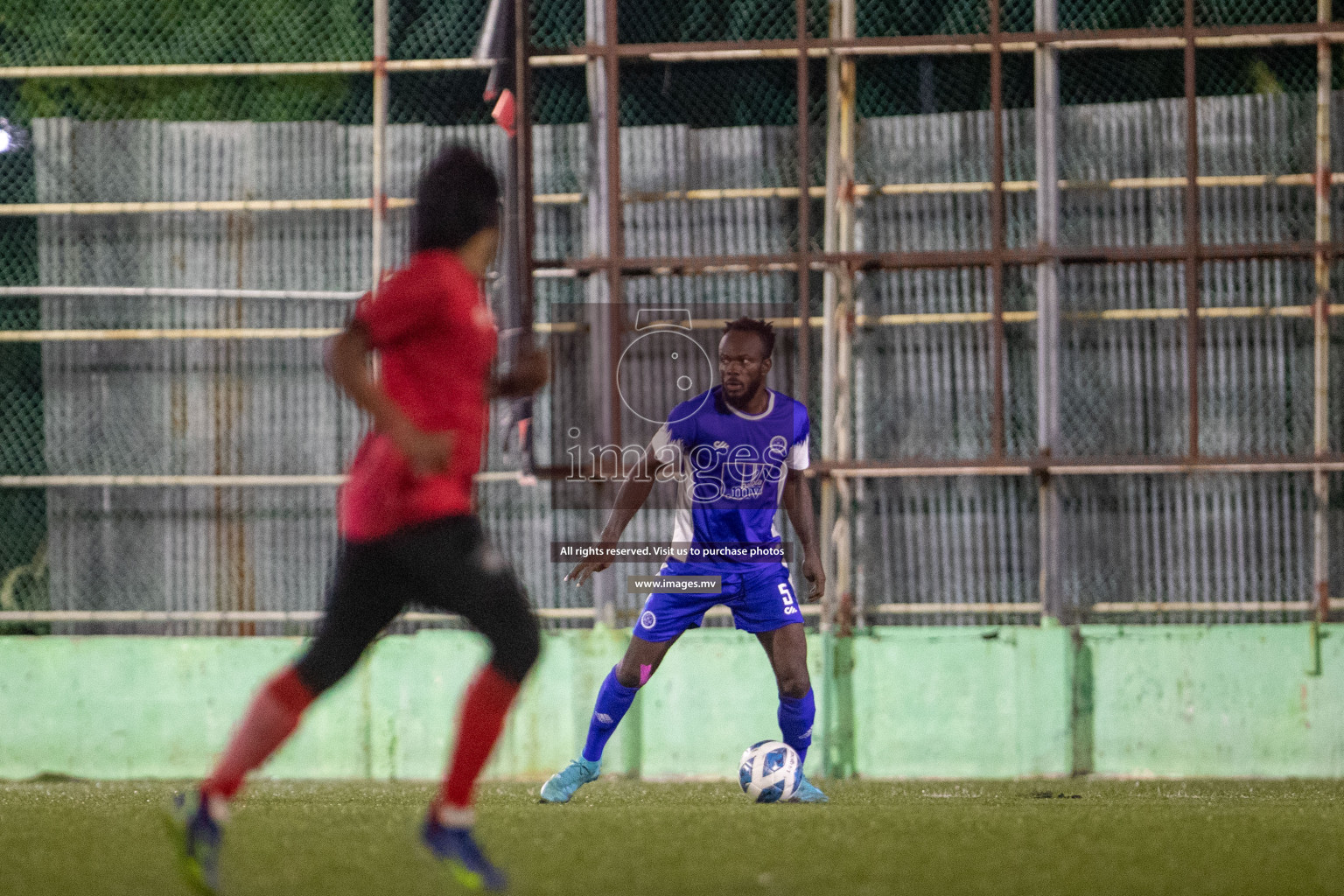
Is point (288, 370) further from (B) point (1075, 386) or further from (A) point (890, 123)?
(B) point (1075, 386)

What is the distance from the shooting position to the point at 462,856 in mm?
4367

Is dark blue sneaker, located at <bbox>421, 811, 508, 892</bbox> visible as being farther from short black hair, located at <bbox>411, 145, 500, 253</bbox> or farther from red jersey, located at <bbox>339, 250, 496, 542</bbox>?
short black hair, located at <bbox>411, 145, 500, 253</bbox>

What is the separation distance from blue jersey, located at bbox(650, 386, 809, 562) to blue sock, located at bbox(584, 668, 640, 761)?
0.73 metres

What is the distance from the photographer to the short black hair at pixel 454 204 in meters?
4.69

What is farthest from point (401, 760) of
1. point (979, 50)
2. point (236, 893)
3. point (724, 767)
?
point (236, 893)

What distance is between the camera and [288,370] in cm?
1187

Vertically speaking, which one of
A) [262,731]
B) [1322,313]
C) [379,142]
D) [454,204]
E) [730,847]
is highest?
[379,142]

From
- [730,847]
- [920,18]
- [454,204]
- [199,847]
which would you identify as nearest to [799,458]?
[730,847]

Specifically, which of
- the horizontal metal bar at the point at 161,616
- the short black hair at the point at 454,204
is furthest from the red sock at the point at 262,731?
the horizontal metal bar at the point at 161,616

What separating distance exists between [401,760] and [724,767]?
2074 mm

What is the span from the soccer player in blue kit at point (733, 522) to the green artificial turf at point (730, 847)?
50cm

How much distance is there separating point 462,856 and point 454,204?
1.74 meters

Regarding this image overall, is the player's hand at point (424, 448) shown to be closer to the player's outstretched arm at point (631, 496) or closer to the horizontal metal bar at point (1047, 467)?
the player's outstretched arm at point (631, 496)

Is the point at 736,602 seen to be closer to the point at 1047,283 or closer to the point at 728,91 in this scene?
the point at 1047,283
